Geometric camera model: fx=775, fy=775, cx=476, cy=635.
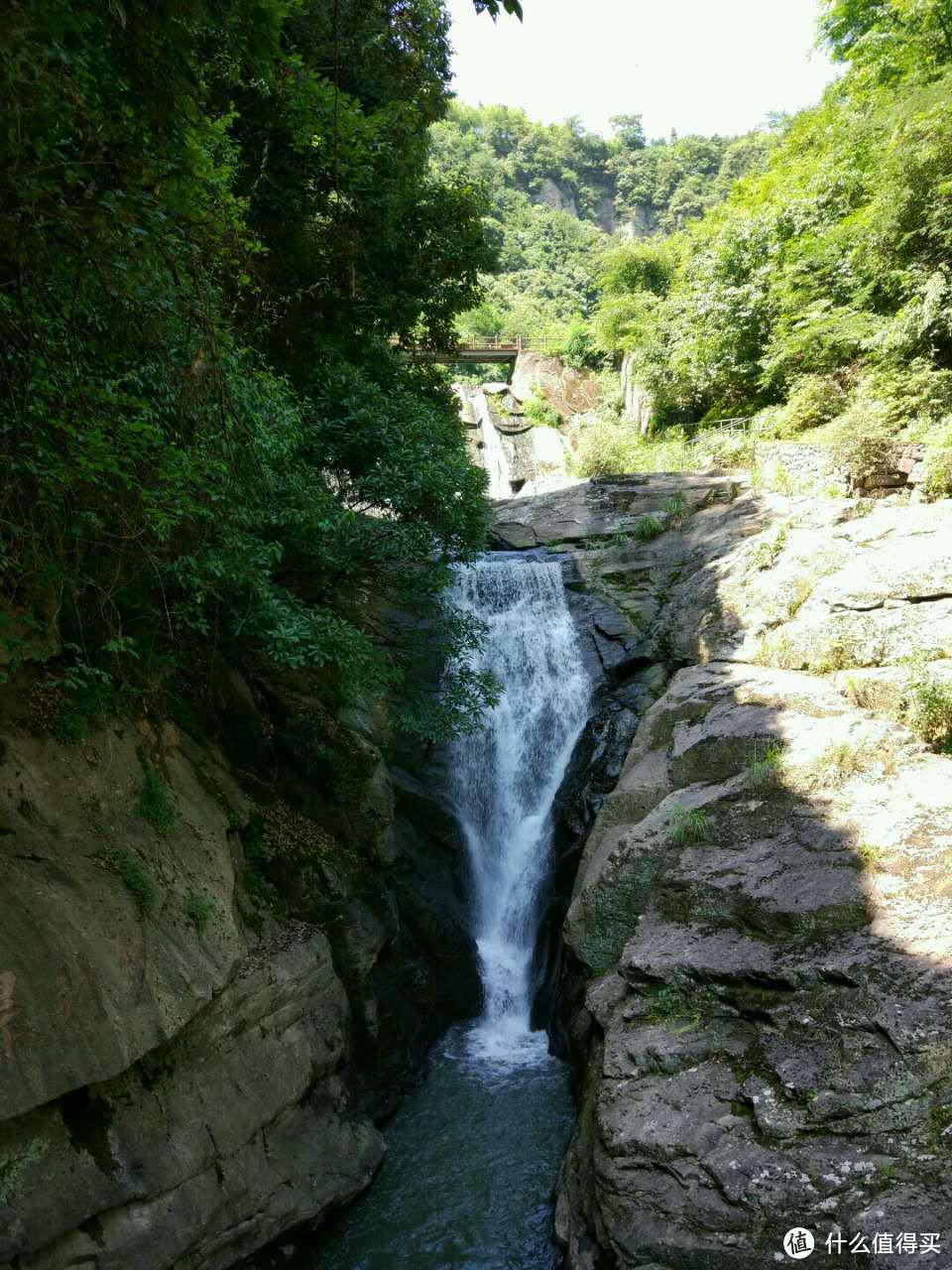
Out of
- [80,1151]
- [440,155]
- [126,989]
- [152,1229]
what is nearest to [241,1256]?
[152,1229]

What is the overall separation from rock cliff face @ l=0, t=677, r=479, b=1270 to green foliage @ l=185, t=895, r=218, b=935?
1 centimetres

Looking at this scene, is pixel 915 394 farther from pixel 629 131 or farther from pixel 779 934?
pixel 629 131

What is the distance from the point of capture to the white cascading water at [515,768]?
10.4 metres

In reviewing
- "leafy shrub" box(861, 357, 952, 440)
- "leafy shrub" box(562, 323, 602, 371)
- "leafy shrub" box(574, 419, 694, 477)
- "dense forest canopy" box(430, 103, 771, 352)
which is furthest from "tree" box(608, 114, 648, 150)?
"leafy shrub" box(861, 357, 952, 440)

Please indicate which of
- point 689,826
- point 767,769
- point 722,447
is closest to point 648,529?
point 722,447

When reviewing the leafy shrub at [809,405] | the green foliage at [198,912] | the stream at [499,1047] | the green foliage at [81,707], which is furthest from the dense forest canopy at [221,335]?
the leafy shrub at [809,405]

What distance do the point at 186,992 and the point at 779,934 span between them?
178 inches

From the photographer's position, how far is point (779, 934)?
19.9 ft

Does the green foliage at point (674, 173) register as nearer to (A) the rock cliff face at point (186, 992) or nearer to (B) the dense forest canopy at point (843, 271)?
(B) the dense forest canopy at point (843, 271)

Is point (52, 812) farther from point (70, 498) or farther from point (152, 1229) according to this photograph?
point (152, 1229)

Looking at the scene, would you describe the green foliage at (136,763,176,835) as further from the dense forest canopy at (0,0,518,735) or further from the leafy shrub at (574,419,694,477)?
the leafy shrub at (574,419,694,477)

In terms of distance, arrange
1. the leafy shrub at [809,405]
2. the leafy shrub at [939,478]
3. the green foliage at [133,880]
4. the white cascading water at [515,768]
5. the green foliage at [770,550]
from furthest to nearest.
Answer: the leafy shrub at [809,405]
the leafy shrub at [939,478]
the green foliage at [770,550]
the white cascading water at [515,768]
the green foliage at [133,880]

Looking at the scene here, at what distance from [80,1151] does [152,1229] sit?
0.80 metres

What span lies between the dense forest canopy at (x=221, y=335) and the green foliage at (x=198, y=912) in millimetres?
1784
